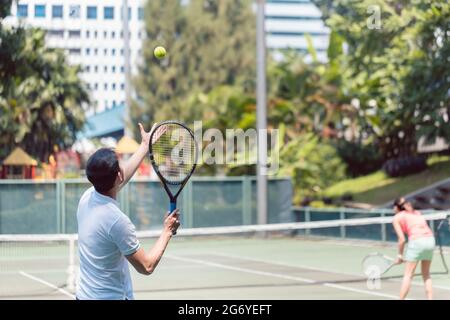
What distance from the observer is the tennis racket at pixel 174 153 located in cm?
618

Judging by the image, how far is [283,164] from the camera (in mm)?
32656

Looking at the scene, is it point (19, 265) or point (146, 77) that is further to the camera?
point (146, 77)

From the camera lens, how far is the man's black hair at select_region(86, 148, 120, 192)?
533 cm

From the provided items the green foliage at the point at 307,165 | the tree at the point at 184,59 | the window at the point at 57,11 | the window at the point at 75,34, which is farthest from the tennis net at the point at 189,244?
the tree at the point at 184,59

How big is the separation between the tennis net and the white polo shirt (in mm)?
8786

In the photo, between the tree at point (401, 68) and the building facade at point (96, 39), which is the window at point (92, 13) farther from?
the tree at point (401, 68)

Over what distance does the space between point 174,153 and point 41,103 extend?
100 ft

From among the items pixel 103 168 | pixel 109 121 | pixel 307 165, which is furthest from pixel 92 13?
pixel 103 168

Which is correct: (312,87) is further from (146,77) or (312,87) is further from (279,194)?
(146,77)

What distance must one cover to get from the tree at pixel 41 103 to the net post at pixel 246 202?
27.9 ft

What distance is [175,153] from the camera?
6691 millimetres

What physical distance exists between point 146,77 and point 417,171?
19.6 m

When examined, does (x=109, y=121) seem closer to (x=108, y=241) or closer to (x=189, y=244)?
(x=189, y=244)

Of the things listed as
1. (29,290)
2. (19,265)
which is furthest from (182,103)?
(29,290)
